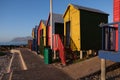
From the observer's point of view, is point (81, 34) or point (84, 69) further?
point (81, 34)

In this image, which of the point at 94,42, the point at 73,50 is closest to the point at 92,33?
the point at 94,42

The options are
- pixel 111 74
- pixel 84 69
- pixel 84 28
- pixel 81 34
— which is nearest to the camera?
pixel 111 74

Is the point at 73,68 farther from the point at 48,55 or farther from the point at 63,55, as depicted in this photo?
the point at 48,55

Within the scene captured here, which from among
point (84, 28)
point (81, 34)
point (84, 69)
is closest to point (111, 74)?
point (84, 69)

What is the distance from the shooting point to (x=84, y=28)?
15.5 meters

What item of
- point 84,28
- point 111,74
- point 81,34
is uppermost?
point 84,28

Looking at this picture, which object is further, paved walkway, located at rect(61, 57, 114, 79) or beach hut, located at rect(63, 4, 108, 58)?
beach hut, located at rect(63, 4, 108, 58)

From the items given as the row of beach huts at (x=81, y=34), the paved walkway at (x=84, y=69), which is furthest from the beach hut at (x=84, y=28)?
the paved walkway at (x=84, y=69)

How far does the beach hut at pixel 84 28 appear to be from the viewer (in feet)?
50.6

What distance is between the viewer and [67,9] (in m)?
17.7

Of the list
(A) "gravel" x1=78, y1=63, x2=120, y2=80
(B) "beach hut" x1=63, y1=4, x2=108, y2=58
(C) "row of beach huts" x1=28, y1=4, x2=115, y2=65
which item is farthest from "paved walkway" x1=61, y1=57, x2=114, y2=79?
Answer: (B) "beach hut" x1=63, y1=4, x2=108, y2=58

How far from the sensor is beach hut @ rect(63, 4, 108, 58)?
15.4 metres

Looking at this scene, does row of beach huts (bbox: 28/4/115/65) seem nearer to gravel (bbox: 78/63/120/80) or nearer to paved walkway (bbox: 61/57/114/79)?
paved walkway (bbox: 61/57/114/79)

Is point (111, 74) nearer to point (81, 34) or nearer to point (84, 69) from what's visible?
point (84, 69)
